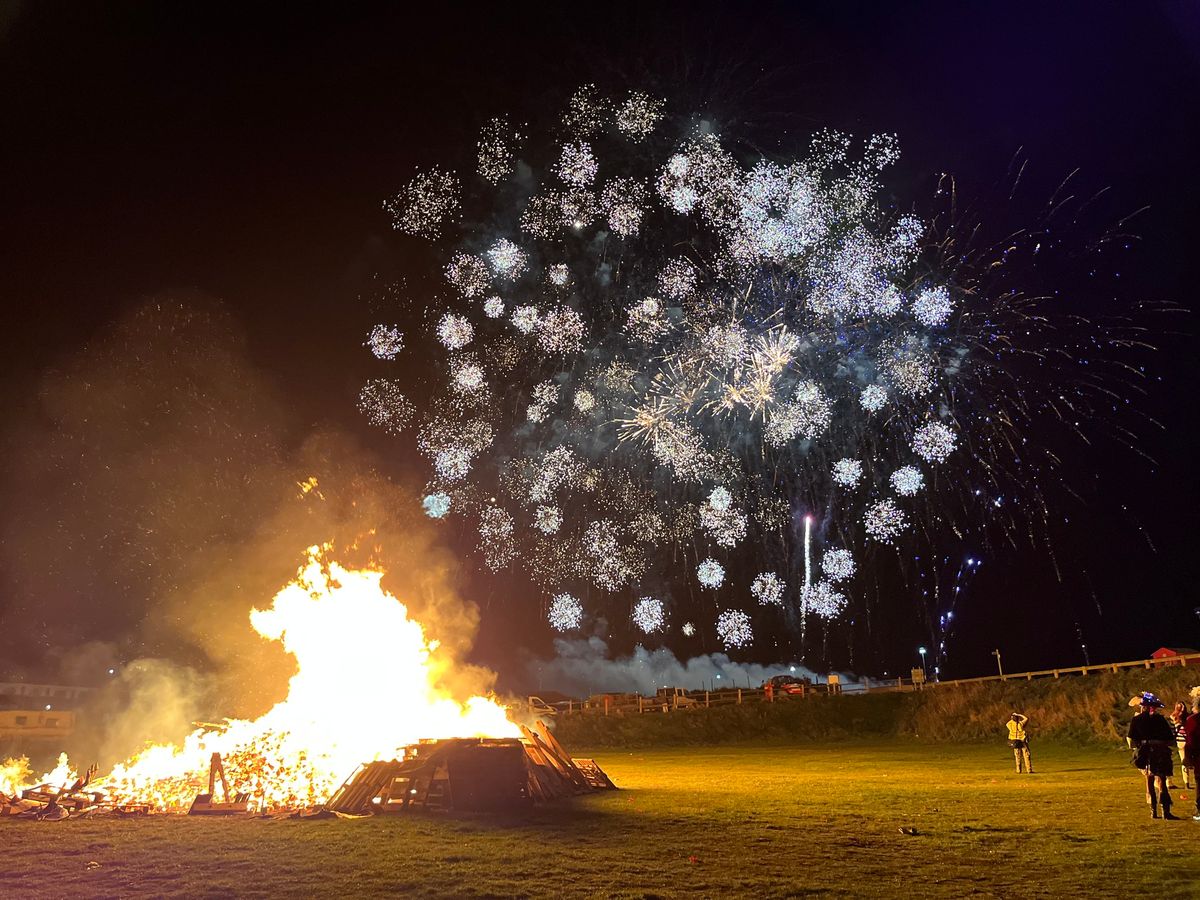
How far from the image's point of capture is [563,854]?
10.5 m

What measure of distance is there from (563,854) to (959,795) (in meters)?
9.45

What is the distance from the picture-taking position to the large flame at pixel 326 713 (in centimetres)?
1672

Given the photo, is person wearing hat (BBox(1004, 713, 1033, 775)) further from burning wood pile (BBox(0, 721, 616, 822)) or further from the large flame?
the large flame

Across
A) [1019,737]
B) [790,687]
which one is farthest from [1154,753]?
[790,687]

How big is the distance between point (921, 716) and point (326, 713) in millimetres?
30504

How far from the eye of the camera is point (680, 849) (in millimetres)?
10531

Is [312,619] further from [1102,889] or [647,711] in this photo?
[647,711]

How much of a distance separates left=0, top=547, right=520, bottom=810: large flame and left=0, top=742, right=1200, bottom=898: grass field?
2.35 m

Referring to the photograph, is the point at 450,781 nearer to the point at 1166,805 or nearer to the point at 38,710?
the point at 1166,805

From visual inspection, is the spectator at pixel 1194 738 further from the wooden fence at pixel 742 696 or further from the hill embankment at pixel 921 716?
the wooden fence at pixel 742 696

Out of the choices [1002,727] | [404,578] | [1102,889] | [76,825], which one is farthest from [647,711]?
[1102,889]

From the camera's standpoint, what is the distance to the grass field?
8.47 metres

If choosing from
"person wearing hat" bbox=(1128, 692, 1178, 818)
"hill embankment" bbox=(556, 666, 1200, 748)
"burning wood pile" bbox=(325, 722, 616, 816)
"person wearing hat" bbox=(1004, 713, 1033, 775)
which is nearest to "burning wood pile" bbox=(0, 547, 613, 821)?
"burning wood pile" bbox=(325, 722, 616, 816)

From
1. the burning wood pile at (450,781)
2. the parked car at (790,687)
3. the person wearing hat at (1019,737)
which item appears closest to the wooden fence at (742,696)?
the parked car at (790,687)
